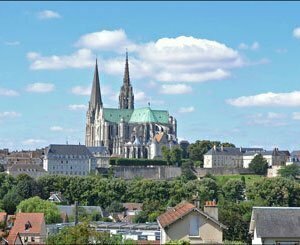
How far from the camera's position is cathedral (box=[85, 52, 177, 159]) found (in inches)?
7210

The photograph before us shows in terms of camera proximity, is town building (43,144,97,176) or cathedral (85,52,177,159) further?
cathedral (85,52,177,159)

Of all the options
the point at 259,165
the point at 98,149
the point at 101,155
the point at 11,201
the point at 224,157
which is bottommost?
the point at 11,201

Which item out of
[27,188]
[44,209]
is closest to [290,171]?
[27,188]

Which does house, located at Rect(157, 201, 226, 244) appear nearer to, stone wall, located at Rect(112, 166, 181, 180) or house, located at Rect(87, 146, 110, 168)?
stone wall, located at Rect(112, 166, 181, 180)

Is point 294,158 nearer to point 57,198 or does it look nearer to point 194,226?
point 57,198

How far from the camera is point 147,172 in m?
160

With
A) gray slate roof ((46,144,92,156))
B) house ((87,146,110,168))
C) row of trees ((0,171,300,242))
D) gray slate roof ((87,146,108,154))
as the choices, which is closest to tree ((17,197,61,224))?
row of trees ((0,171,300,242))

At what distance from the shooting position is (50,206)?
75.0 m

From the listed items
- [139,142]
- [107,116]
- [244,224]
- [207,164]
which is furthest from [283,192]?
[107,116]

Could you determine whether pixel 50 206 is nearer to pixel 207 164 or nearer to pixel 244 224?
pixel 244 224

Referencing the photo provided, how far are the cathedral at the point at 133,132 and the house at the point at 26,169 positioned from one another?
32109 millimetres

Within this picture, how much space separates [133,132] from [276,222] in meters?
159

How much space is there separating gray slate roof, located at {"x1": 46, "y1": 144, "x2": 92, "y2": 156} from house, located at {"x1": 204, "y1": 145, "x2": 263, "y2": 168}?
86.8 ft

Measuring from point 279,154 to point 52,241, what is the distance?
151937mm
